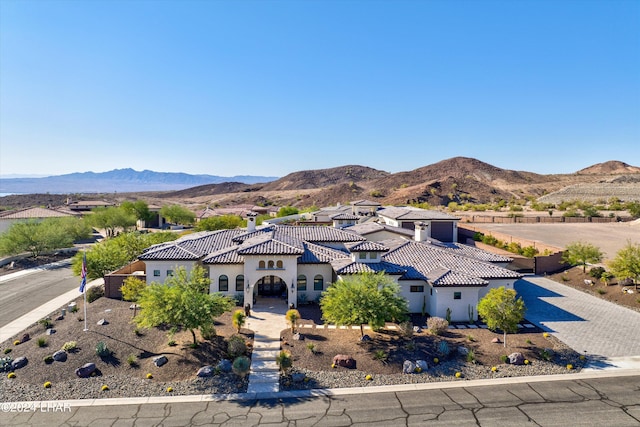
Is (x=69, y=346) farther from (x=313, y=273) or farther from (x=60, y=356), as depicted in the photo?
(x=313, y=273)

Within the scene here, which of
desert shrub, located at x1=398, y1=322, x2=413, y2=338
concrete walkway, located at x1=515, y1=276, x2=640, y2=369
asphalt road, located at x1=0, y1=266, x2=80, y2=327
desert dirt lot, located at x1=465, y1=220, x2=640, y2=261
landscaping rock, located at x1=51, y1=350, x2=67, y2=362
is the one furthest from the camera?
desert dirt lot, located at x1=465, y1=220, x2=640, y2=261

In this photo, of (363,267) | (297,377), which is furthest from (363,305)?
(363,267)

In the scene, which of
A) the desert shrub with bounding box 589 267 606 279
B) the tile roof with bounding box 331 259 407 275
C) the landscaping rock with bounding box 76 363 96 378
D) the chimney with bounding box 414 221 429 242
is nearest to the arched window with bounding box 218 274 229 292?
the tile roof with bounding box 331 259 407 275

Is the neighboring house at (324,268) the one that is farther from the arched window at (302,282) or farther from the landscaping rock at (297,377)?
the landscaping rock at (297,377)

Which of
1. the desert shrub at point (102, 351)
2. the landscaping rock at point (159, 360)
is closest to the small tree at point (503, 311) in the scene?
the landscaping rock at point (159, 360)

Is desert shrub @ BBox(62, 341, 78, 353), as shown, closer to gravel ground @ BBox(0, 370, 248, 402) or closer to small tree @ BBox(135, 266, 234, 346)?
gravel ground @ BBox(0, 370, 248, 402)

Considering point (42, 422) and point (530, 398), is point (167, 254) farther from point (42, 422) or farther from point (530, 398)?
point (530, 398)
